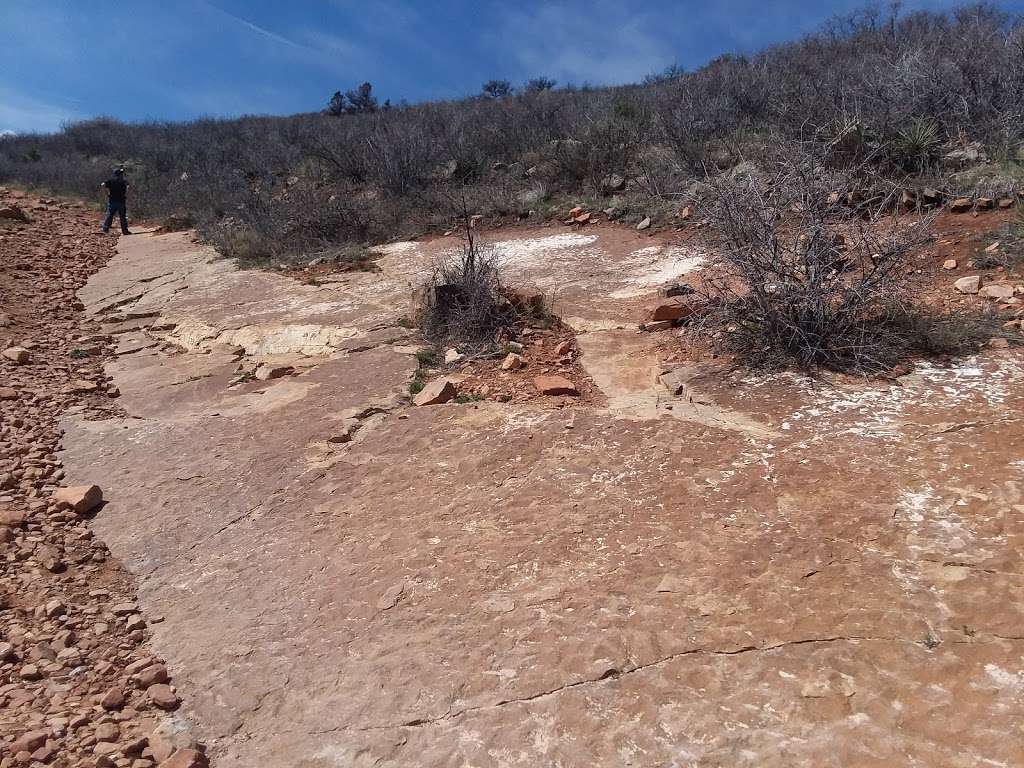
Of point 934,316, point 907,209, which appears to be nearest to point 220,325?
point 934,316

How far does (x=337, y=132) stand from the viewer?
15.4m

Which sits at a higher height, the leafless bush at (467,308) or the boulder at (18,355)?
the leafless bush at (467,308)

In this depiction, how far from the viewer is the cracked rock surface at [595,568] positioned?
183 centimetres

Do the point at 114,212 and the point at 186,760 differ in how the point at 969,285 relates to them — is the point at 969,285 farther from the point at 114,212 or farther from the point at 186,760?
the point at 114,212

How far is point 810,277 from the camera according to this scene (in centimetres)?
377

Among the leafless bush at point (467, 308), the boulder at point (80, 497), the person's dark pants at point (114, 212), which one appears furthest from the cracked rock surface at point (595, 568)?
the person's dark pants at point (114, 212)

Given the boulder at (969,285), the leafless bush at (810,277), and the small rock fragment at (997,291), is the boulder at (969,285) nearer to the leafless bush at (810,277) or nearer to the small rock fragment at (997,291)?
the small rock fragment at (997,291)

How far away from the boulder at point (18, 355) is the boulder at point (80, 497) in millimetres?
2575

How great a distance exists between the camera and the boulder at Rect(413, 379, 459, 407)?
3.88 meters

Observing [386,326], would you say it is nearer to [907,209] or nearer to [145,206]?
[907,209]

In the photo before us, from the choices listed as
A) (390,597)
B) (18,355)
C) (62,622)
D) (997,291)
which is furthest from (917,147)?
(18,355)

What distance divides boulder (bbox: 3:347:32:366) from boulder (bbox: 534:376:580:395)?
13.4 feet

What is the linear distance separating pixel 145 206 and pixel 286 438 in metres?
11.8

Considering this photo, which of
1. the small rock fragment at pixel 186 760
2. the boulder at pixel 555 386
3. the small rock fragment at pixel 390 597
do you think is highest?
the boulder at pixel 555 386
